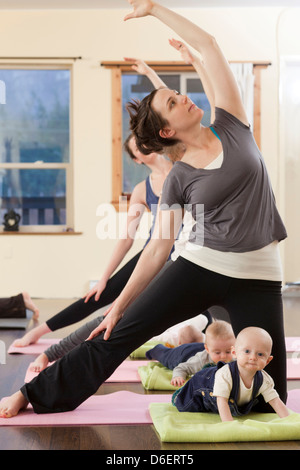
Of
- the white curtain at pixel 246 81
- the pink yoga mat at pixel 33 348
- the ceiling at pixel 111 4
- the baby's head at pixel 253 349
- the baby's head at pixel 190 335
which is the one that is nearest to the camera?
the baby's head at pixel 253 349

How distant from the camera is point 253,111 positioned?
7098 mm

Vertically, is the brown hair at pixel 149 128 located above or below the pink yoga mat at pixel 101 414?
above

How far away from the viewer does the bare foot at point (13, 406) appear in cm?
244

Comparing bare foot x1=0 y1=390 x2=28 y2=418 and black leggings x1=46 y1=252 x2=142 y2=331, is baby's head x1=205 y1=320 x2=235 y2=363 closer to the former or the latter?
bare foot x1=0 y1=390 x2=28 y2=418

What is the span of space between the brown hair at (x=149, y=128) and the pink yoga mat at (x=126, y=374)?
1.18 metres

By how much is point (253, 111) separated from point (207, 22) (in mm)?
987

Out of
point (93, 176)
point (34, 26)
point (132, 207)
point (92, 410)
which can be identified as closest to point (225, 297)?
point (92, 410)

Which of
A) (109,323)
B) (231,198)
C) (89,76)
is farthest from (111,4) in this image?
(109,323)

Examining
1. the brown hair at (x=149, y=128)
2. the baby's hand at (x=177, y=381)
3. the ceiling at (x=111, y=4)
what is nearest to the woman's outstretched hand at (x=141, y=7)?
the brown hair at (x=149, y=128)

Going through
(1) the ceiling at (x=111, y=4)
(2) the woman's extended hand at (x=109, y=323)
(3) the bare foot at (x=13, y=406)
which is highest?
(1) the ceiling at (x=111, y=4)

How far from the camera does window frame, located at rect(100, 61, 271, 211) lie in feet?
23.0

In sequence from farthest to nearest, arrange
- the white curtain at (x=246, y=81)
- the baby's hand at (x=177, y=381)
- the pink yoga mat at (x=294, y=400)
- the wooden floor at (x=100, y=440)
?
the white curtain at (x=246, y=81)
the baby's hand at (x=177, y=381)
the pink yoga mat at (x=294, y=400)
the wooden floor at (x=100, y=440)

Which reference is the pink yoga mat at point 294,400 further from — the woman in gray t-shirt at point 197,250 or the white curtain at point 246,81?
the white curtain at point 246,81
